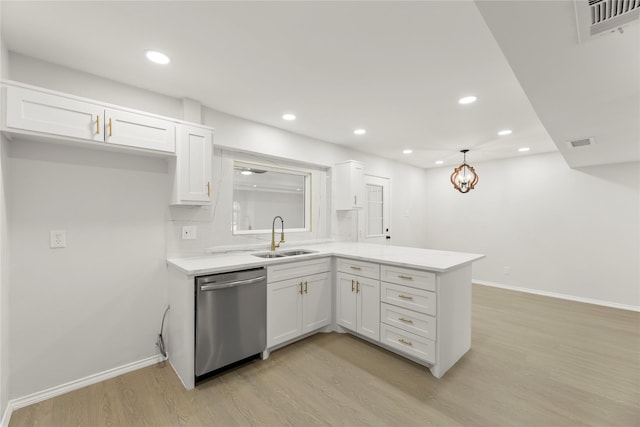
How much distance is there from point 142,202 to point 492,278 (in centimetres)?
589

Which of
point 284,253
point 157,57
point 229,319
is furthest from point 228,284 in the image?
point 157,57

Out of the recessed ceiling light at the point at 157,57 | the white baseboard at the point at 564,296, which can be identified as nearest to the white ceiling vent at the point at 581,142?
the white baseboard at the point at 564,296

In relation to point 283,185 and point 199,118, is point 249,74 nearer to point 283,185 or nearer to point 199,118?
point 199,118

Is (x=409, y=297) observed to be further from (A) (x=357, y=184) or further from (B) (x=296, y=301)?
(A) (x=357, y=184)

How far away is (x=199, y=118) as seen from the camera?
8.70 ft

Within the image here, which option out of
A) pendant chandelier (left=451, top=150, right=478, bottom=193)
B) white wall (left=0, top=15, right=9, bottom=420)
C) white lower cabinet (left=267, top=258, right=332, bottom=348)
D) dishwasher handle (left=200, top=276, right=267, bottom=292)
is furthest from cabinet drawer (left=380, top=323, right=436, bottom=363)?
pendant chandelier (left=451, top=150, right=478, bottom=193)

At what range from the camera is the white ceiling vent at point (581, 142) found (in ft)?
9.19

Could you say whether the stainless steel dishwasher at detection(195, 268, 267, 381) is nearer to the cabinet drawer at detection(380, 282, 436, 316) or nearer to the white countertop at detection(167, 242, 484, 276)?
the white countertop at detection(167, 242, 484, 276)

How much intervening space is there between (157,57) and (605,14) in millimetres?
2464

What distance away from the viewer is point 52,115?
1798mm

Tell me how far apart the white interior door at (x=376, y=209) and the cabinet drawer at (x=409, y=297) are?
219 centimetres

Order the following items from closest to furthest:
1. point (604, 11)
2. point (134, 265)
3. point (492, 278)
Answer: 1. point (604, 11)
2. point (134, 265)
3. point (492, 278)

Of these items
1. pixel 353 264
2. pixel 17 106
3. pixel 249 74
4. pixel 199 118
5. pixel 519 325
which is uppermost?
pixel 249 74

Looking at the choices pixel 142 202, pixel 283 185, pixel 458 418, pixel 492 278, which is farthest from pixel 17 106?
pixel 492 278
